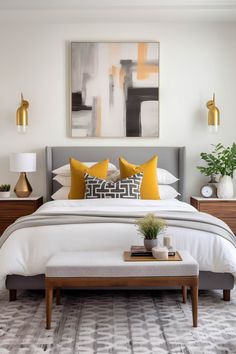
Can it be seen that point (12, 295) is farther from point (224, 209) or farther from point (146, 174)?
point (224, 209)

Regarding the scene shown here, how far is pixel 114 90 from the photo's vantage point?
19.7 ft

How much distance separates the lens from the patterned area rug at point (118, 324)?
8.94 ft

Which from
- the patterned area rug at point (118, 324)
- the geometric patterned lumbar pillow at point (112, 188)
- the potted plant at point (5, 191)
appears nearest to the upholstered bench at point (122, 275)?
the patterned area rug at point (118, 324)

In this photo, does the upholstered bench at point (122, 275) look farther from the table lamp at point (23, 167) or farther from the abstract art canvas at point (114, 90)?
the abstract art canvas at point (114, 90)

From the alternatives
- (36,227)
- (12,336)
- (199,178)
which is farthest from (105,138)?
(12,336)

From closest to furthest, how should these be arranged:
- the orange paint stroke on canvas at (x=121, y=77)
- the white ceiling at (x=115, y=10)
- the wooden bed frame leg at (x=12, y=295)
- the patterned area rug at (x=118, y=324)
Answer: the patterned area rug at (x=118, y=324) < the wooden bed frame leg at (x=12, y=295) < the white ceiling at (x=115, y=10) < the orange paint stroke on canvas at (x=121, y=77)

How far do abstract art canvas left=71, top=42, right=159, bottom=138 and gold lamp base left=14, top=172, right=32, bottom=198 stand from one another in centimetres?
79

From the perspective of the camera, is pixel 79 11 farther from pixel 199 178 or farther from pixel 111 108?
pixel 199 178

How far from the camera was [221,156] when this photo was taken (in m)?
6.02

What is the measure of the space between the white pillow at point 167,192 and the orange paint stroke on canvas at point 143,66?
4.52 ft

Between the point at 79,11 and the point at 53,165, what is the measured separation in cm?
177

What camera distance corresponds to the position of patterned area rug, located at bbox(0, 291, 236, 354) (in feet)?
8.94

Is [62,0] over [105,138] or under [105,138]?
over

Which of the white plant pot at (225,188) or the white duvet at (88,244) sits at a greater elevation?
the white plant pot at (225,188)
